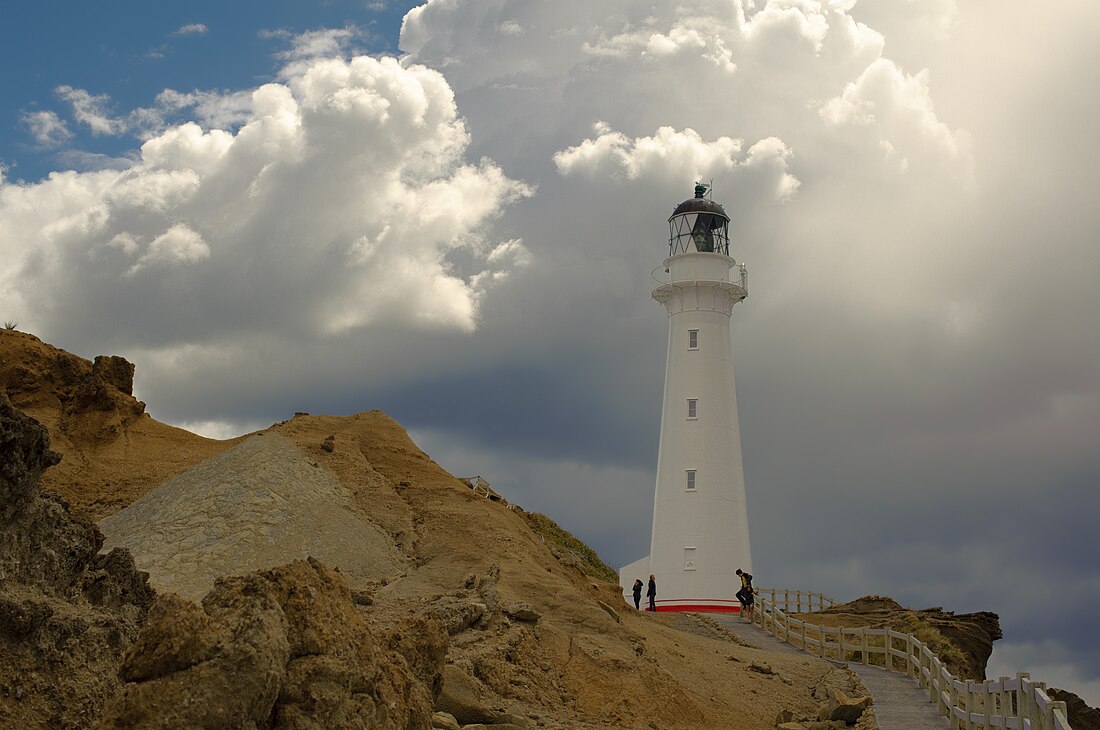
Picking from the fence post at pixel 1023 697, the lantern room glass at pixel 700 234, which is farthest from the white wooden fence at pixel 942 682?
the lantern room glass at pixel 700 234

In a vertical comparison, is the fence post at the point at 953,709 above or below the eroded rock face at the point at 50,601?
above

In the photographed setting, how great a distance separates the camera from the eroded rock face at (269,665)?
23.6 ft

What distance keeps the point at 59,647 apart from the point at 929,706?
15483 millimetres

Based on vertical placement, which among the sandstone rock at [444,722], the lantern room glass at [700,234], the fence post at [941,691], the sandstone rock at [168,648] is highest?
the lantern room glass at [700,234]

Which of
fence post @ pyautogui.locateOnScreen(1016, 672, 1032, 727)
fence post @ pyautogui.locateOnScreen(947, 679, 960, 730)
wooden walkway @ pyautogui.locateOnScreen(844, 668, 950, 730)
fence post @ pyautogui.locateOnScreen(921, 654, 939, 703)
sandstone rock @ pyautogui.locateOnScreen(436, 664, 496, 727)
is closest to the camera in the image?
fence post @ pyautogui.locateOnScreen(1016, 672, 1032, 727)

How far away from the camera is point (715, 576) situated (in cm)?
3934

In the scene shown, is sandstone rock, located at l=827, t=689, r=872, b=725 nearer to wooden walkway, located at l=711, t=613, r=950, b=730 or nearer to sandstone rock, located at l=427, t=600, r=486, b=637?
wooden walkway, located at l=711, t=613, r=950, b=730

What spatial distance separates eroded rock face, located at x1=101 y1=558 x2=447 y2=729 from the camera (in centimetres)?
720

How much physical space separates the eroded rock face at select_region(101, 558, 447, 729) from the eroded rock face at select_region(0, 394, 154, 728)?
4.58 ft

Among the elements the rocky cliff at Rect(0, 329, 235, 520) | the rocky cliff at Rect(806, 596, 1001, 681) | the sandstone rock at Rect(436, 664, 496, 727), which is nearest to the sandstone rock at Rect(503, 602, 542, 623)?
the sandstone rock at Rect(436, 664, 496, 727)

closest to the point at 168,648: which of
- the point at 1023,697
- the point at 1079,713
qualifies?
the point at 1023,697

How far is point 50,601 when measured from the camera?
356 inches

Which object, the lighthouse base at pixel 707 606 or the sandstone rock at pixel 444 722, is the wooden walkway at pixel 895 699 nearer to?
the sandstone rock at pixel 444 722

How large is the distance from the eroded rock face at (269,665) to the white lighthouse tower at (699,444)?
99.6 feet
